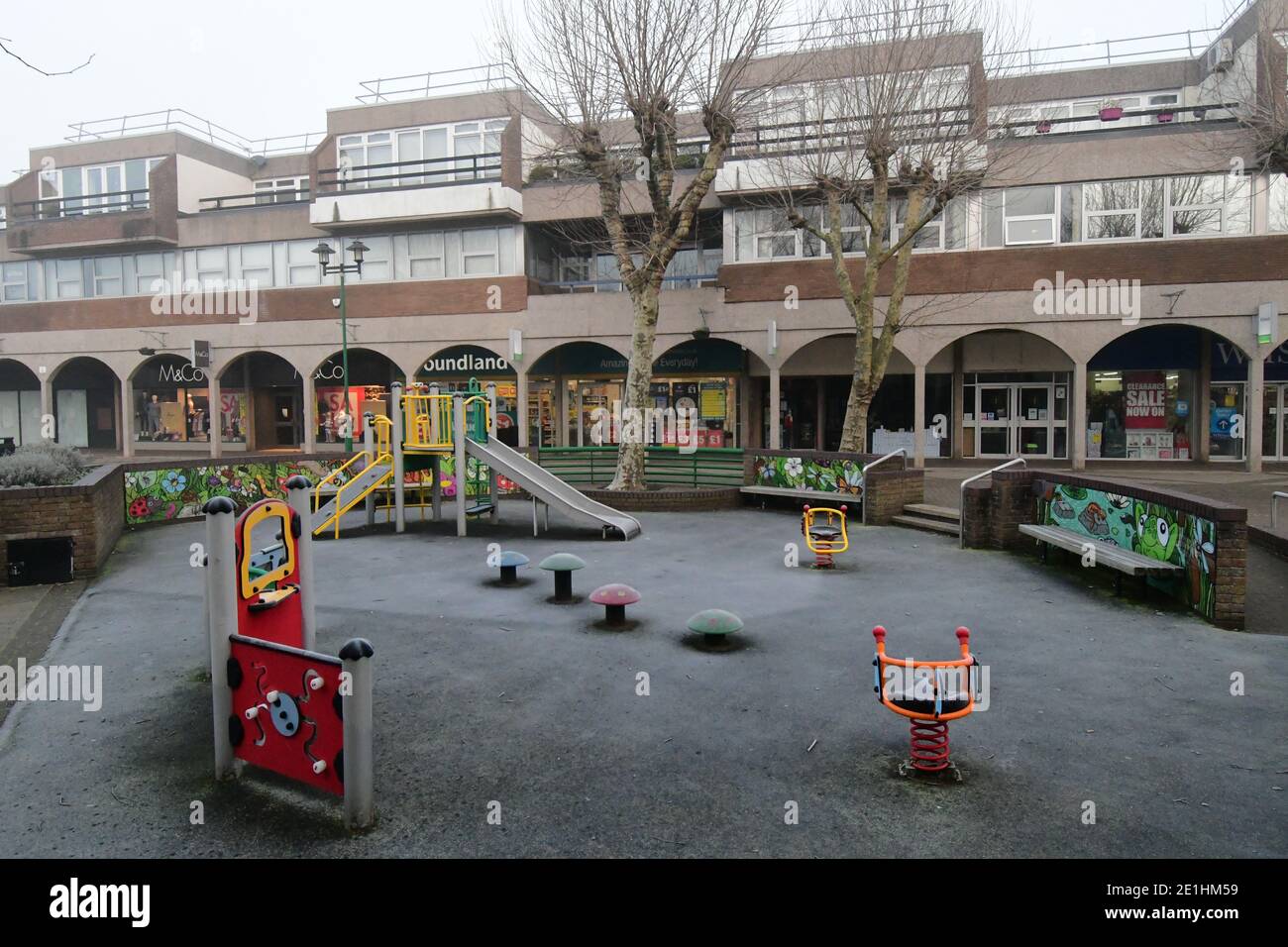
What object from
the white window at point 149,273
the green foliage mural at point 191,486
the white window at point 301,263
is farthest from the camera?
the white window at point 149,273

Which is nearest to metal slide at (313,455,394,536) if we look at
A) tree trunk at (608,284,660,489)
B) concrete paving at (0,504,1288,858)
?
concrete paving at (0,504,1288,858)

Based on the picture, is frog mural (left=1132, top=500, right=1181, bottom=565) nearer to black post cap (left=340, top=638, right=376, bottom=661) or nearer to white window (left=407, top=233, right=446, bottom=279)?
black post cap (left=340, top=638, right=376, bottom=661)

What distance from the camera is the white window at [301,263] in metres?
29.6

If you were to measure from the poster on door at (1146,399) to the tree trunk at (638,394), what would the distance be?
1536cm

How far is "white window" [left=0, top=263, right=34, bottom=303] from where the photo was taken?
33.1 m

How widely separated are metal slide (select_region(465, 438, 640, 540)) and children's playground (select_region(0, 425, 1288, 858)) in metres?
4.60

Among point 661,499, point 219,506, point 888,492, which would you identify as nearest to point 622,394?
point 661,499

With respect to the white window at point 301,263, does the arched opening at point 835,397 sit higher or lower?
lower

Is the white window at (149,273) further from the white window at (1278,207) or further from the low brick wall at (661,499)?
the white window at (1278,207)

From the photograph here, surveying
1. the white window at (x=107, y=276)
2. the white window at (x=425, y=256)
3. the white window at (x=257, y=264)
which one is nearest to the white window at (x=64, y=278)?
the white window at (x=107, y=276)

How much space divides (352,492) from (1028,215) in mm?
18816

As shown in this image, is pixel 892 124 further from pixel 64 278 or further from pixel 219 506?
pixel 64 278

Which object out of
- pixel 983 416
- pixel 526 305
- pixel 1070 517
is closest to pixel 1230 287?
pixel 983 416

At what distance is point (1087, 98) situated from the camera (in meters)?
28.2
